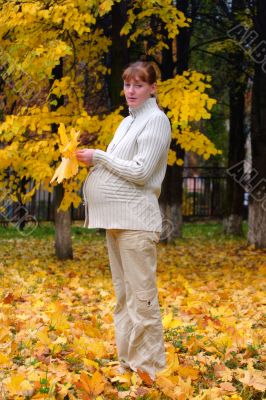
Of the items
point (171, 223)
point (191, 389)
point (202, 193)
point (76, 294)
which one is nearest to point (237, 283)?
point (76, 294)

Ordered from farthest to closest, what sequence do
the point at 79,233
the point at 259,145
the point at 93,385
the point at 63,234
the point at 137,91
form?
the point at 79,233
the point at 259,145
the point at 63,234
the point at 137,91
the point at 93,385

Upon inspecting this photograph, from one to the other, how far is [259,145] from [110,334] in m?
7.68

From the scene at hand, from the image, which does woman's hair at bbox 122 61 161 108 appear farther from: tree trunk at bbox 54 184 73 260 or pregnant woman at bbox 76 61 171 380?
tree trunk at bbox 54 184 73 260

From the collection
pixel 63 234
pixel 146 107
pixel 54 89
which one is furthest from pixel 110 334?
pixel 63 234

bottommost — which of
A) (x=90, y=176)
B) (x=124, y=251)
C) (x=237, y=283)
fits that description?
(x=237, y=283)

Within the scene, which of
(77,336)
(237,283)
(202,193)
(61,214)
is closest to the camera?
(77,336)

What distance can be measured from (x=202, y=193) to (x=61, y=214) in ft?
43.0

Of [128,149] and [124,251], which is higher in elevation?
[128,149]

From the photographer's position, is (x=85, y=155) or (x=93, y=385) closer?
(x=93, y=385)

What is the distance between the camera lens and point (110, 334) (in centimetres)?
520

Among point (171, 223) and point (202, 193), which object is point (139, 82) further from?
point (202, 193)

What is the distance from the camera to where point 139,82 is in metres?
3.81

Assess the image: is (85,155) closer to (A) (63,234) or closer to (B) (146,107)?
(B) (146,107)

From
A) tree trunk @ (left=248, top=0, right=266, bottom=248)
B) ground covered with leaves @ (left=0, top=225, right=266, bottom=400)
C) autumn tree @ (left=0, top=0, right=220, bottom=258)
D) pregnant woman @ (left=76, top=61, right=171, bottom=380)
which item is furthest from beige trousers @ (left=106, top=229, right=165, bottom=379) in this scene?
tree trunk @ (left=248, top=0, right=266, bottom=248)
